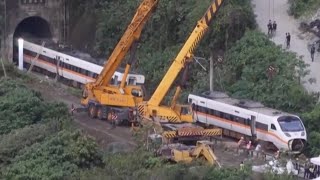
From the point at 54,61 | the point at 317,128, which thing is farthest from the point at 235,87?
the point at 54,61

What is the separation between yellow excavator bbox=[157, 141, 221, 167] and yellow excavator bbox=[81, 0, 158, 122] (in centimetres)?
661

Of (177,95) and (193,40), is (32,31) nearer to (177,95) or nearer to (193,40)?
(177,95)

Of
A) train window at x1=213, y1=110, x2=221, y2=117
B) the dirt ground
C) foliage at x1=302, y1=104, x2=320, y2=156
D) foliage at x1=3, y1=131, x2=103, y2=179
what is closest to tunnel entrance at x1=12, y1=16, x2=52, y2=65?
the dirt ground

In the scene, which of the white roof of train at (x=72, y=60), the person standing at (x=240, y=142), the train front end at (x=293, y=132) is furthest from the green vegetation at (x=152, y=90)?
the person standing at (x=240, y=142)

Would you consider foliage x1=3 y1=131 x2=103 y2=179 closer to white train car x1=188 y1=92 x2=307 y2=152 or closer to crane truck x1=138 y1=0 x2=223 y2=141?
crane truck x1=138 y1=0 x2=223 y2=141

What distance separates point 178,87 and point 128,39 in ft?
13.0

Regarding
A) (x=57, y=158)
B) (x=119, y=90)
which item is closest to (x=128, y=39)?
(x=119, y=90)

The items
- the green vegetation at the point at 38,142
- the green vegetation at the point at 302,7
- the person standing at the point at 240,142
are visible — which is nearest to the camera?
the green vegetation at the point at 38,142

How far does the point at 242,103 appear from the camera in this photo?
39.2 metres

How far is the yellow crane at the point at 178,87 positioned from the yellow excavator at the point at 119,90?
151 centimetres

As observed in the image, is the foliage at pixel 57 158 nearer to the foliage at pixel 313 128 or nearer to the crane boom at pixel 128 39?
the foliage at pixel 313 128

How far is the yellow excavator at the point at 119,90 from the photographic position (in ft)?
140

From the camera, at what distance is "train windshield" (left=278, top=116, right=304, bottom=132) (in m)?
36.6

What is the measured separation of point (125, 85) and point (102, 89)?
113cm
